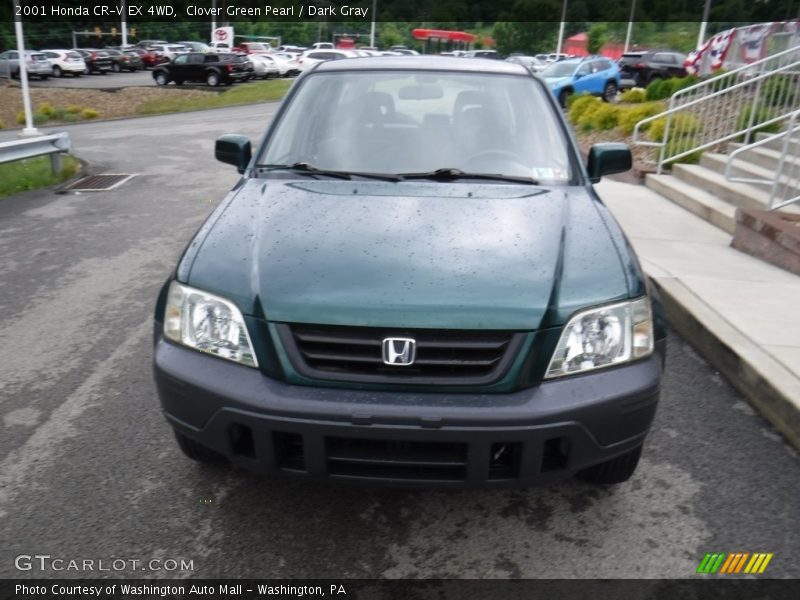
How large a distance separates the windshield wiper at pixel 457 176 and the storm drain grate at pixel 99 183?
23.7 ft

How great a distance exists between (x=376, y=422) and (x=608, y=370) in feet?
2.74

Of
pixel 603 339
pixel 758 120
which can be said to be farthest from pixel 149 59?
pixel 603 339

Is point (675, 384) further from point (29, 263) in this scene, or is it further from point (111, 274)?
point (29, 263)

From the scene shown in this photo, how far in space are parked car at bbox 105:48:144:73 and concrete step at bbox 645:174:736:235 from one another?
137 feet

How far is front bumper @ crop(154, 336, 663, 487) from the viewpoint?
221cm

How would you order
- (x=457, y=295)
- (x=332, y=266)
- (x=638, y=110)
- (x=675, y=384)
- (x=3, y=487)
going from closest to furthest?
(x=457, y=295) < (x=332, y=266) < (x=3, y=487) < (x=675, y=384) < (x=638, y=110)

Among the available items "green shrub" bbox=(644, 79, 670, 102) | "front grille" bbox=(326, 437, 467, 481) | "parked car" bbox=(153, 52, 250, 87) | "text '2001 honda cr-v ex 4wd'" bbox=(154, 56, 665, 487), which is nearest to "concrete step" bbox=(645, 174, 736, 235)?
"text '2001 honda cr-v ex 4wd'" bbox=(154, 56, 665, 487)

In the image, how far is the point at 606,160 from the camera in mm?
3775

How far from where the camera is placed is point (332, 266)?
8.28 feet

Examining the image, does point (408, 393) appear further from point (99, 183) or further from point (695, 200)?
point (99, 183)

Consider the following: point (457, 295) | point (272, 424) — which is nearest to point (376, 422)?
point (272, 424)

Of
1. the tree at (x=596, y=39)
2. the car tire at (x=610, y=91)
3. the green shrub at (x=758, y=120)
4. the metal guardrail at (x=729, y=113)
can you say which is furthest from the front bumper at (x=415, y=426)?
the tree at (x=596, y=39)

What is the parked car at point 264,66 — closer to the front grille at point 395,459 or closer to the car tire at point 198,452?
the car tire at point 198,452

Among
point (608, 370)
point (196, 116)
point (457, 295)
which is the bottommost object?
point (196, 116)
